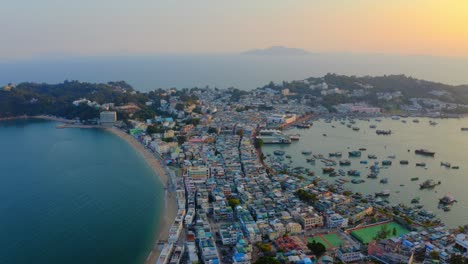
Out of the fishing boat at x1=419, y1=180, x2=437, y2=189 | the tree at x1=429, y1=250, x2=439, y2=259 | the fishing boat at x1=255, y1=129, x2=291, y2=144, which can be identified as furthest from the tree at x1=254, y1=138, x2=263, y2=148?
the tree at x1=429, y1=250, x2=439, y2=259

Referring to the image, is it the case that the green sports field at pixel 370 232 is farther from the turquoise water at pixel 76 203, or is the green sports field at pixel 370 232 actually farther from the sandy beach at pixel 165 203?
the turquoise water at pixel 76 203

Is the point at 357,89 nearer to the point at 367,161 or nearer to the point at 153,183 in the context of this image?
the point at 367,161

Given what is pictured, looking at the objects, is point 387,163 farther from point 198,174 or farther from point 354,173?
point 198,174

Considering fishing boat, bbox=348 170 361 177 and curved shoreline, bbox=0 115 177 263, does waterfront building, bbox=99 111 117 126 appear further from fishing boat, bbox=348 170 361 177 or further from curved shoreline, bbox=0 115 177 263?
fishing boat, bbox=348 170 361 177

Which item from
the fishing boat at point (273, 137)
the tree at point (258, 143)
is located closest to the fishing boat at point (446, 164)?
the fishing boat at point (273, 137)

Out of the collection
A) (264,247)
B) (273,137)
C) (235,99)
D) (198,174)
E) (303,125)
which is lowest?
(264,247)

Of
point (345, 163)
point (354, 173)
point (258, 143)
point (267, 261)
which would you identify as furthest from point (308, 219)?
point (258, 143)
